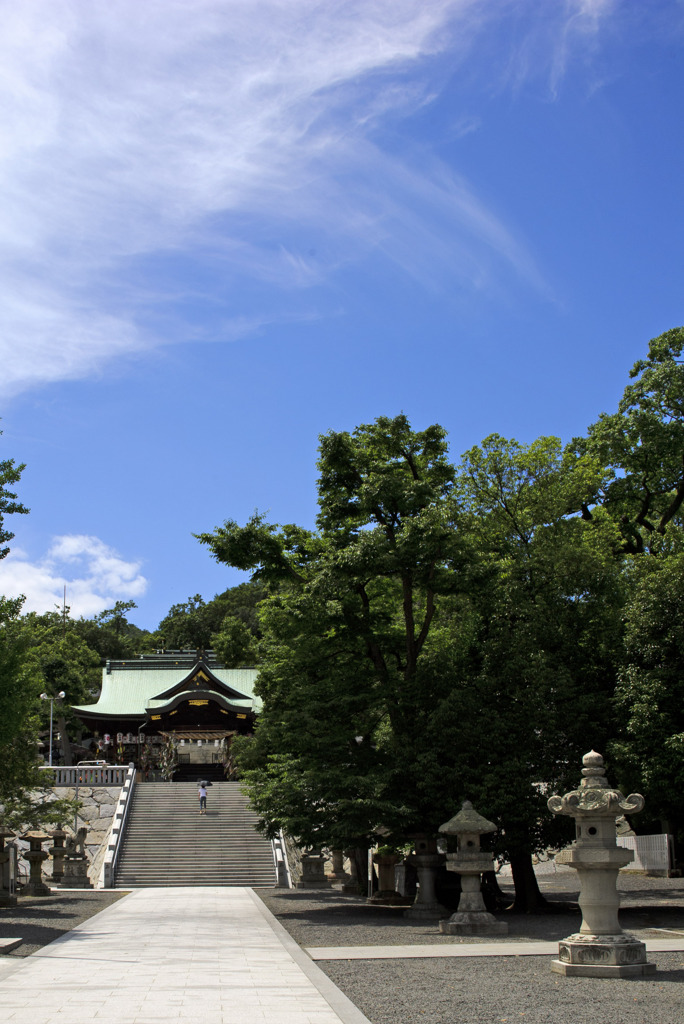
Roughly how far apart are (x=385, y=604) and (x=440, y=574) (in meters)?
2.86

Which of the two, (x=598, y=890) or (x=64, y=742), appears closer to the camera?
(x=598, y=890)

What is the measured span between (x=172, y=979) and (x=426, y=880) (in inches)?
372

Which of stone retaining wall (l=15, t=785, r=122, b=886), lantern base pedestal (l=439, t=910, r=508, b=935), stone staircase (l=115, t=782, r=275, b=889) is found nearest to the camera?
lantern base pedestal (l=439, t=910, r=508, b=935)

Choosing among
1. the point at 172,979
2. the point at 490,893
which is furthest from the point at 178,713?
the point at 172,979

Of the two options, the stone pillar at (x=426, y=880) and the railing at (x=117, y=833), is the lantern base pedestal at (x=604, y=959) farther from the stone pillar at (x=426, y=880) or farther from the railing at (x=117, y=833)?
the railing at (x=117, y=833)

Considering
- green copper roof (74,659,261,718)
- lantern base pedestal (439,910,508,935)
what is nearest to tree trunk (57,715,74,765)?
green copper roof (74,659,261,718)

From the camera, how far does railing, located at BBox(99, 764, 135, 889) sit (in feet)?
89.0

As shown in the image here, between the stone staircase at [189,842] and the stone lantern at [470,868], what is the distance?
36.3 ft

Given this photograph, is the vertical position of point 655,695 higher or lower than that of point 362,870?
higher

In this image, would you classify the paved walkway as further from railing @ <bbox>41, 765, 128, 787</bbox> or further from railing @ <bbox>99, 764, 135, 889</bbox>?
railing @ <bbox>41, 765, 128, 787</bbox>

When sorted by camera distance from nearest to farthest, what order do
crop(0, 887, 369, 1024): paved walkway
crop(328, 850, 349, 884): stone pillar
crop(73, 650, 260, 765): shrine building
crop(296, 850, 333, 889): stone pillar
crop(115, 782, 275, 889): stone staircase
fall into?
crop(0, 887, 369, 1024): paved walkway
crop(296, 850, 333, 889): stone pillar
crop(115, 782, 275, 889): stone staircase
crop(328, 850, 349, 884): stone pillar
crop(73, 650, 260, 765): shrine building

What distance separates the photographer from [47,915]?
1775 centimetres

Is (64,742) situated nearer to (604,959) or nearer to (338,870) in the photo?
(338,870)

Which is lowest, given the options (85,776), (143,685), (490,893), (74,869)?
(74,869)
